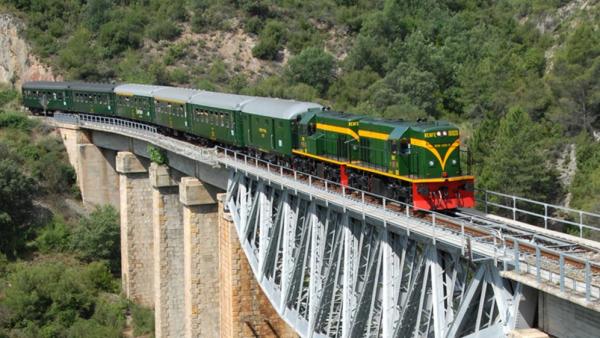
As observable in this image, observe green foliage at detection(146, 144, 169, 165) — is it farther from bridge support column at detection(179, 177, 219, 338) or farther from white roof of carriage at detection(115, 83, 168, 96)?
white roof of carriage at detection(115, 83, 168, 96)

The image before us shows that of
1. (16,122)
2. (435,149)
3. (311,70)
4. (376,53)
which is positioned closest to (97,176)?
(16,122)

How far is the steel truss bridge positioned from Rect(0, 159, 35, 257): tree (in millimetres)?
18952

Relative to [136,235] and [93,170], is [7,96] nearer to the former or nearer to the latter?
[93,170]

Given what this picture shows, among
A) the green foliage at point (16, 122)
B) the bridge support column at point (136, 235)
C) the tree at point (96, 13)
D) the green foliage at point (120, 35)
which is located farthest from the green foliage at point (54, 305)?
the tree at point (96, 13)

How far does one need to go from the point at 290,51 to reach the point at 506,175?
48226 mm

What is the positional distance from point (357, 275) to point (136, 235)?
1098 inches

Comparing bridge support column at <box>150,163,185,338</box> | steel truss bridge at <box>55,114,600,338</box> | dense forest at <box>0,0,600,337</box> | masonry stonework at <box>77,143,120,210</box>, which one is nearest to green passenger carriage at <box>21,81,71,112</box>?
dense forest at <box>0,0,600,337</box>

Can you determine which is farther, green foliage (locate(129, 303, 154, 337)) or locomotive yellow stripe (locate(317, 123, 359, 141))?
green foliage (locate(129, 303, 154, 337))

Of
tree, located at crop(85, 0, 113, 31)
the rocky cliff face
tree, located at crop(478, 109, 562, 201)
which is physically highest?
tree, located at crop(85, 0, 113, 31)

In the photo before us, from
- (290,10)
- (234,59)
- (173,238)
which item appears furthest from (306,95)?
(173,238)

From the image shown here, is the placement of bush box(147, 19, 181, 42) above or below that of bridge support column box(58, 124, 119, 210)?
above

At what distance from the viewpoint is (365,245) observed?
79.1 ft

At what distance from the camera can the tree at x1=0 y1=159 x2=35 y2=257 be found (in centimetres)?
4922

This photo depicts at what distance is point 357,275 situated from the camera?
2312cm
